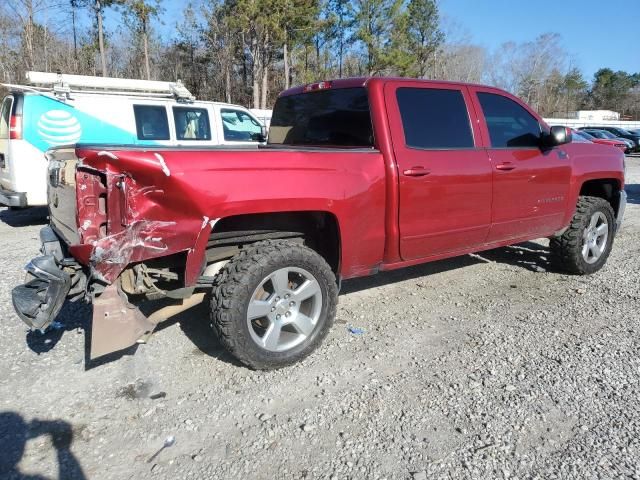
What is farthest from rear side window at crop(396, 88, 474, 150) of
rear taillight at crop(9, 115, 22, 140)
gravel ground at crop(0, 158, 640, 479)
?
rear taillight at crop(9, 115, 22, 140)

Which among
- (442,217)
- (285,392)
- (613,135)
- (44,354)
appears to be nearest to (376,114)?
(442,217)

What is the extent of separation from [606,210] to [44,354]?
18.0 feet

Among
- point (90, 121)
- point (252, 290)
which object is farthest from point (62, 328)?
point (90, 121)

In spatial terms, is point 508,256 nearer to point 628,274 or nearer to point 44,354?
point 628,274

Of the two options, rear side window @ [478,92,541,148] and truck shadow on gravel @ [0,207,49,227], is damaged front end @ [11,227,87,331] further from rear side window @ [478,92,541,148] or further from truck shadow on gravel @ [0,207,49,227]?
truck shadow on gravel @ [0,207,49,227]

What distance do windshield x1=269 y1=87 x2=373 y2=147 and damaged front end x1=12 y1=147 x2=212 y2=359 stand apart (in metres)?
1.56

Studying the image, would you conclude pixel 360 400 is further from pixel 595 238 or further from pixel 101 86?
pixel 101 86

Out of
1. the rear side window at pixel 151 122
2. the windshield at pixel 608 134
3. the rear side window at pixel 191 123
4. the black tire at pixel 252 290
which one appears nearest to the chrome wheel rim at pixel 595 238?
the black tire at pixel 252 290

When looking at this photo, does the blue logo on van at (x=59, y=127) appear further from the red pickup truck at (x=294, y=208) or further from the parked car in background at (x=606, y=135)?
the parked car in background at (x=606, y=135)

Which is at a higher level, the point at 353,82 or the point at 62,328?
the point at 353,82

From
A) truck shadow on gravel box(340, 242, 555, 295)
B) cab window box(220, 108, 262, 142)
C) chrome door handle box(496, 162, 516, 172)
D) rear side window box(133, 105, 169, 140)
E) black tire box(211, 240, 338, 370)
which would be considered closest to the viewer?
black tire box(211, 240, 338, 370)

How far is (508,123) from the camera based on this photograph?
180 inches

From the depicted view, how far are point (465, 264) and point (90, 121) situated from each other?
618 centimetres

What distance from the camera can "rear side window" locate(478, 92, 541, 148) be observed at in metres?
4.40
